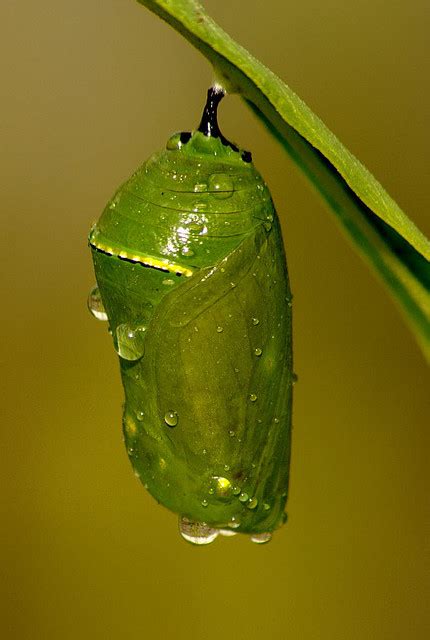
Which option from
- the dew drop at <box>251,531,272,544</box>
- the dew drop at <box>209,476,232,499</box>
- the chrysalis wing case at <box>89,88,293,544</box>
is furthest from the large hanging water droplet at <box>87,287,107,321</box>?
the dew drop at <box>251,531,272,544</box>

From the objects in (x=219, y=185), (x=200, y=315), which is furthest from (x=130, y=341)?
(x=219, y=185)

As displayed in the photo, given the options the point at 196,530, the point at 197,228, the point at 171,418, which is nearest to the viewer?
the point at 197,228

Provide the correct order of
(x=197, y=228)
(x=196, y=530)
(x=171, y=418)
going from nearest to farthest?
1. (x=197, y=228)
2. (x=171, y=418)
3. (x=196, y=530)

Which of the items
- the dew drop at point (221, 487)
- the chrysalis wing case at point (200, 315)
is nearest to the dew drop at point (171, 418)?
the chrysalis wing case at point (200, 315)

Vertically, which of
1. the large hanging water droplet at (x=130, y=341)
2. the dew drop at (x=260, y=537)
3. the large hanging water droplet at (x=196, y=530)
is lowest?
the dew drop at (x=260, y=537)

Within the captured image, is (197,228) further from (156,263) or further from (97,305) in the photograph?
(97,305)

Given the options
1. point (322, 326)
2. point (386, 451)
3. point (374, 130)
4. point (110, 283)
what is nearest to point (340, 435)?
point (386, 451)

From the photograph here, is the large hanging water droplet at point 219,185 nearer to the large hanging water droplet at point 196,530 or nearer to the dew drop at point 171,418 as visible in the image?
the dew drop at point 171,418
